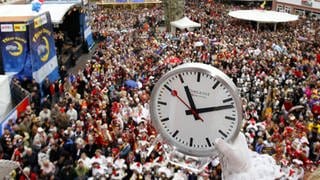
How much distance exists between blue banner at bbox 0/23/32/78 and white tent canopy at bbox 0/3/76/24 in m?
0.70

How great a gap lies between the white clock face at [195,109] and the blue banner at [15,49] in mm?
11828

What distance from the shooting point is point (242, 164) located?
10.7 feet

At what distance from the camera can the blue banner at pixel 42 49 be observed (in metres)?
14.9

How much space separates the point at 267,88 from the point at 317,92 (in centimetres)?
154

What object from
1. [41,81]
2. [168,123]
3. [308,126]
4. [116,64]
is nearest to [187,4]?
[116,64]

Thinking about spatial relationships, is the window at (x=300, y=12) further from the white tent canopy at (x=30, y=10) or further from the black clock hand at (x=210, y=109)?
the black clock hand at (x=210, y=109)

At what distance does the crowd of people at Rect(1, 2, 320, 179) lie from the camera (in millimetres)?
8734

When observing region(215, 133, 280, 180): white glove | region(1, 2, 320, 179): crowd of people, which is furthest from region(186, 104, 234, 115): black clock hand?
region(1, 2, 320, 179): crowd of people

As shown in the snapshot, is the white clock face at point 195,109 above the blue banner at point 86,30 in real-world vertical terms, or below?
above

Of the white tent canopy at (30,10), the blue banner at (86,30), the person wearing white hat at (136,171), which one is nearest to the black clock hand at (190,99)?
the person wearing white hat at (136,171)

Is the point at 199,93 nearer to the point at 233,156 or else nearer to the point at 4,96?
the point at 233,156

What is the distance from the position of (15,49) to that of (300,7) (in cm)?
2794

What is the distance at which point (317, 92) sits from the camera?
14.0 meters

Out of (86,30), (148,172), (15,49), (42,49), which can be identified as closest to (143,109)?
(148,172)
